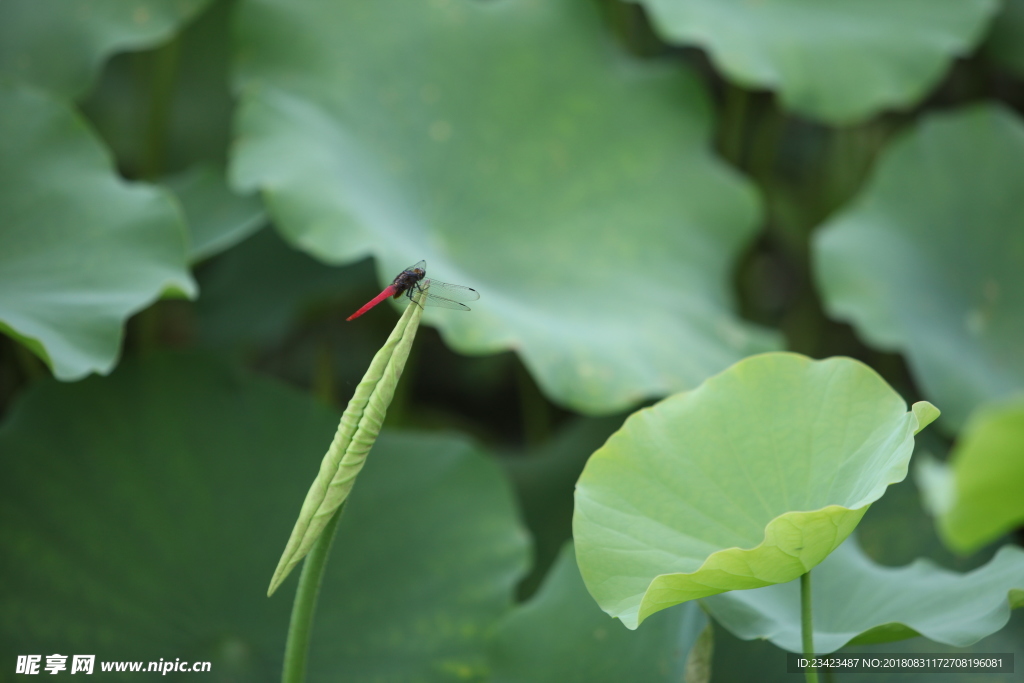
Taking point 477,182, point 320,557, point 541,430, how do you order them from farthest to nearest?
point 541,430, point 477,182, point 320,557

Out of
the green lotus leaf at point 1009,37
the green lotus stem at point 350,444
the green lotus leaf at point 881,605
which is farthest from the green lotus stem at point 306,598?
the green lotus leaf at point 1009,37

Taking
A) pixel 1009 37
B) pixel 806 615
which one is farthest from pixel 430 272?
pixel 1009 37

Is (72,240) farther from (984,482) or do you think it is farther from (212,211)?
(984,482)

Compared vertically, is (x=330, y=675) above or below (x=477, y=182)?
below

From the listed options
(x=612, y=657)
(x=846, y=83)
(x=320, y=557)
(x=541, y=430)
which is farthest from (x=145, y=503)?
(x=846, y=83)

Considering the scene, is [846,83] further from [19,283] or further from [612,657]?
[19,283]
